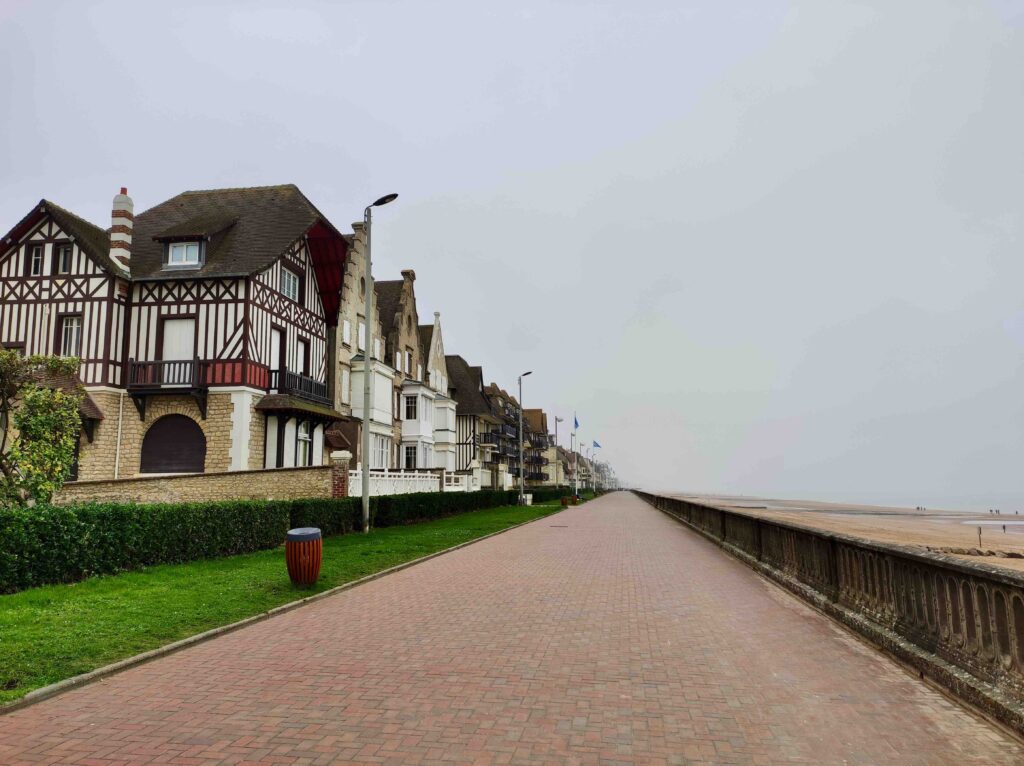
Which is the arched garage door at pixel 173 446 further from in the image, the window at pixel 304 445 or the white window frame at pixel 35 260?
the white window frame at pixel 35 260

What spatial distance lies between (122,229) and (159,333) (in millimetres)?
4382

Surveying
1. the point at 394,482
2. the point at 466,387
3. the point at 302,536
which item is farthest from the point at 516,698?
the point at 466,387

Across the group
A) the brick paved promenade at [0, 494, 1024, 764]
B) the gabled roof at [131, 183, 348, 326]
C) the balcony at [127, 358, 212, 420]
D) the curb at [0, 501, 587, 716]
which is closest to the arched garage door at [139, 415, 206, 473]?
the balcony at [127, 358, 212, 420]

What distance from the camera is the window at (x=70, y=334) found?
2522cm

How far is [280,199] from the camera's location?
30.0 metres

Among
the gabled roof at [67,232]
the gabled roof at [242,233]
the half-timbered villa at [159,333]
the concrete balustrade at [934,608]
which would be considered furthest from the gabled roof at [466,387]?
the concrete balustrade at [934,608]

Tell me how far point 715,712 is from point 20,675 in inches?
228

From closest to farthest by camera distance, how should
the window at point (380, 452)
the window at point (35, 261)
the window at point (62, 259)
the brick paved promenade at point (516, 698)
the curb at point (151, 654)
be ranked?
the brick paved promenade at point (516, 698) → the curb at point (151, 654) → the window at point (62, 259) → the window at point (35, 261) → the window at point (380, 452)

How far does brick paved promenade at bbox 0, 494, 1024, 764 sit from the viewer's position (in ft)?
14.3

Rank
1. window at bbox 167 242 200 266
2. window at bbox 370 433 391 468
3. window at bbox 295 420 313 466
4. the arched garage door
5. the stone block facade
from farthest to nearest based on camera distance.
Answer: window at bbox 370 433 391 468, window at bbox 295 420 313 466, window at bbox 167 242 200 266, the arched garage door, the stone block facade

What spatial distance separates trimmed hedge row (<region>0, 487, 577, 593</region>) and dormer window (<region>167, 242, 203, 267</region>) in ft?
41.1

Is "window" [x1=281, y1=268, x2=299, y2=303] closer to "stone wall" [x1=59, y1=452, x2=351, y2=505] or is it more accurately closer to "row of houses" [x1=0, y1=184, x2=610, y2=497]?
"row of houses" [x1=0, y1=184, x2=610, y2=497]

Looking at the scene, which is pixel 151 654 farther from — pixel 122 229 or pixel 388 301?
pixel 388 301

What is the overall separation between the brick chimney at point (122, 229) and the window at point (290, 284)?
566 centimetres
